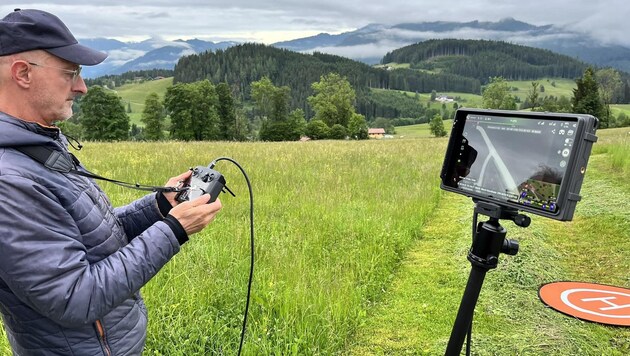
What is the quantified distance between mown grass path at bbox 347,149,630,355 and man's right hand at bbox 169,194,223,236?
2213mm

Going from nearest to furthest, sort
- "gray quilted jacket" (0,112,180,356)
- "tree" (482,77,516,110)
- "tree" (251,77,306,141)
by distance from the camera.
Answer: "gray quilted jacket" (0,112,180,356) → "tree" (251,77,306,141) → "tree" (482,77,516,110)

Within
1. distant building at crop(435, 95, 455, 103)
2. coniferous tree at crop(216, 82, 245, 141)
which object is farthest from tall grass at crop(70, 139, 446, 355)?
distant building at crop(435, 95, 455, 103)

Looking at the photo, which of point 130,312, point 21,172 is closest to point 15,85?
point 21,172

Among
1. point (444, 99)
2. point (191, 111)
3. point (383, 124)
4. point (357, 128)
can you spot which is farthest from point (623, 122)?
point (444, 99)

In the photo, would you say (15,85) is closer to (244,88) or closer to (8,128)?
(8,128)

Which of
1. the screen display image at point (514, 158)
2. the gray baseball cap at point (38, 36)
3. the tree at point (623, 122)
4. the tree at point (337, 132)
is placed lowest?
the tree at point (337, 132)

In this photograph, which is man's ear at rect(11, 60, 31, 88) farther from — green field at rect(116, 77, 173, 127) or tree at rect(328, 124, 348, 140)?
green field at rect(116, 77, 173, 127)

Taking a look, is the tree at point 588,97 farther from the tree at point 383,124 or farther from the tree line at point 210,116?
the tree at point 383,124

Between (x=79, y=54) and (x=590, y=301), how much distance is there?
16.6 feet

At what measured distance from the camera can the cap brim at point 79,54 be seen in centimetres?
175

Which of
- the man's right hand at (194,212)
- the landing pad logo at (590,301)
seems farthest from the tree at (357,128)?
the man's right hand at (194,212)

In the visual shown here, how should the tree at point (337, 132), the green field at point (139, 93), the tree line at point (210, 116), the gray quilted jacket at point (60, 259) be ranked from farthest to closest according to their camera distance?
the green field at point (139, 93)
the tree at point (337, 132)
the tree line at point (210, 116)
the gray quilted jacket at point (60, 259)

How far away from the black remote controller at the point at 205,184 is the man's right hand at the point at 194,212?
0.08m

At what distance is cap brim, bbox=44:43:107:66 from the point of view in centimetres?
175
